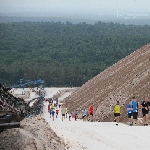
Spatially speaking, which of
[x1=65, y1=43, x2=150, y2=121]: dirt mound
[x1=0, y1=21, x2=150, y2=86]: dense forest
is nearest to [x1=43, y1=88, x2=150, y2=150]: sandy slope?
[x1=65, y1=43, x2=150, y2=121]: dirt mound

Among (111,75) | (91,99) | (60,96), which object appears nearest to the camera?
(91,99)

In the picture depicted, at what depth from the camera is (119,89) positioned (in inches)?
1184

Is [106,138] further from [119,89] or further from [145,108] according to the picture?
[119,89]

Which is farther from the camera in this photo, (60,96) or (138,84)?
(60,96)

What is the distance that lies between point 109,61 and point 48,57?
46.1 feet

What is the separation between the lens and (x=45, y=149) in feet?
35.7

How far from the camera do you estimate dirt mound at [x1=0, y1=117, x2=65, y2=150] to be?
1059 centimetres

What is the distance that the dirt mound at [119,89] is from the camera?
27.2 metres

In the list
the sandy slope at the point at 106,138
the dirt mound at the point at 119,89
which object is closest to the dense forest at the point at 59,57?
the dirt mound at the point at 119,89

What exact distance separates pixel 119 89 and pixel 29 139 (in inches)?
769

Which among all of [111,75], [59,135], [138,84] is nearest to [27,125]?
[59,135]

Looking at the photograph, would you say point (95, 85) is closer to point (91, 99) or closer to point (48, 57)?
point (91, 99)

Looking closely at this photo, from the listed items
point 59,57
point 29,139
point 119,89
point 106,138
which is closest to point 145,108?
point 106,138

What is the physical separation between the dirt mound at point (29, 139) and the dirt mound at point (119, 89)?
10817 mm
